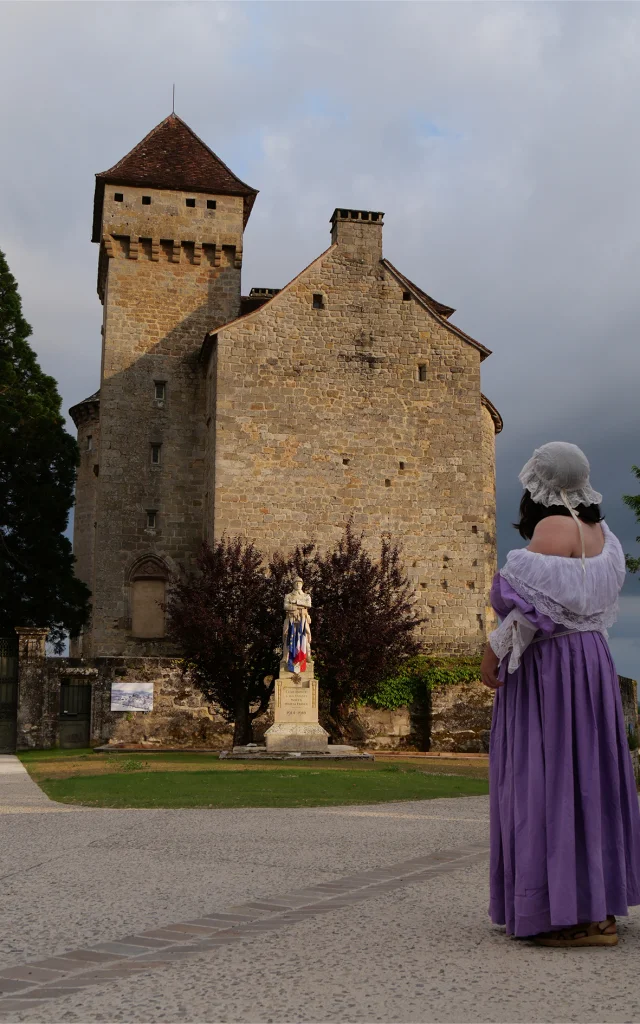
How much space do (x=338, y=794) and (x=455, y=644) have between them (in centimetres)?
1795

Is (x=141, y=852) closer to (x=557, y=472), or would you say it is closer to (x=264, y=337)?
(x=557, y=472)

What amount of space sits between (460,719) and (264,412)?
33.2ft

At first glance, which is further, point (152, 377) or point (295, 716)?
point (152, 377)

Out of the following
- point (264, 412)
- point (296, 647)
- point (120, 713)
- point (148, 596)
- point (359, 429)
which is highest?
point (264, 412)

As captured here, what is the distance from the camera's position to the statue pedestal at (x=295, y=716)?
2111 centimetres

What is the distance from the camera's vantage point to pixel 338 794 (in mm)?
12773

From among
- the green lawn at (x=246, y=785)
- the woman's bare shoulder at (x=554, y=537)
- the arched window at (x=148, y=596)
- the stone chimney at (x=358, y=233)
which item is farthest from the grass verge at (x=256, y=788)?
the stone chimney at (x=358, y=233)

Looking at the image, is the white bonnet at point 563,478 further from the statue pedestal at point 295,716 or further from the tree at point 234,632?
the tree at point 234,632

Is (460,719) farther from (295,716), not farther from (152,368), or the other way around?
(152,368)

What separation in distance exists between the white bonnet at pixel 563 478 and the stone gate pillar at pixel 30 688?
2237 centimetres

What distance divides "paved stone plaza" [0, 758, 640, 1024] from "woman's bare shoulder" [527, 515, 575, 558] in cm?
184

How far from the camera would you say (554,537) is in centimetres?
528

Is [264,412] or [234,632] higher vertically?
[264,412]

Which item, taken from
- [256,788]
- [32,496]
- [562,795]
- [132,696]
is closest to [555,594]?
[562,795]
